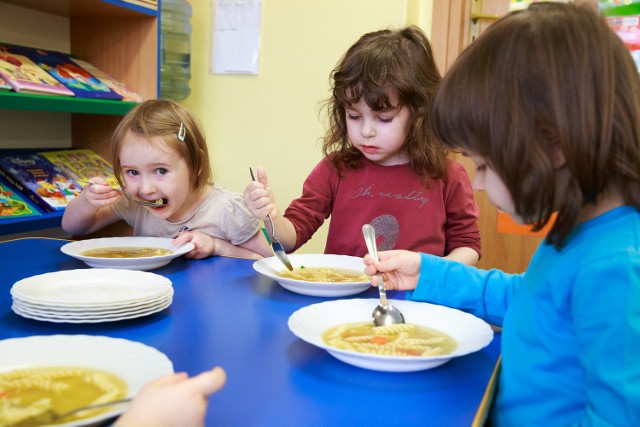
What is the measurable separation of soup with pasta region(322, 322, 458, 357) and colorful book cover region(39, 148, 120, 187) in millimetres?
1613

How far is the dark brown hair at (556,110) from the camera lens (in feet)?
2.17

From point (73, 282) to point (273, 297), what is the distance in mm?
354

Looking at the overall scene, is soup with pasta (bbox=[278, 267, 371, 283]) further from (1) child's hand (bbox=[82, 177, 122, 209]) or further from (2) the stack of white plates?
(1) child's hand (bbox=[82, 177, 122, 209])

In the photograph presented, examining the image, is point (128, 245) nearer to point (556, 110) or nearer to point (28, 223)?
point (28, 223)

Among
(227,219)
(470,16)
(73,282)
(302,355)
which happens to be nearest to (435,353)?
(302,355)

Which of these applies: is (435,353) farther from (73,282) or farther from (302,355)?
(73,282)

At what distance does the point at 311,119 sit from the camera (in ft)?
9.12

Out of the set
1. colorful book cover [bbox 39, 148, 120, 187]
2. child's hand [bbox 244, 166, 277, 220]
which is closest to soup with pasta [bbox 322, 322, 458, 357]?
child's hand [bbox 244, 166, 277, 220]

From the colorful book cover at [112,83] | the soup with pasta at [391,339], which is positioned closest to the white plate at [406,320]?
the soup with pasta at [391,339]

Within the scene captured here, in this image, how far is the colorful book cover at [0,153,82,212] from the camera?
2.01m

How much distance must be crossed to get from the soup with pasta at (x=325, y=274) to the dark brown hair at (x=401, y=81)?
1.25ft

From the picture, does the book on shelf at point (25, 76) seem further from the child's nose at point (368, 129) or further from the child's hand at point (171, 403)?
the child's hand at point (171, 403)

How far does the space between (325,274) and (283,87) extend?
1.75 meters

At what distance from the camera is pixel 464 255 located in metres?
1.58
